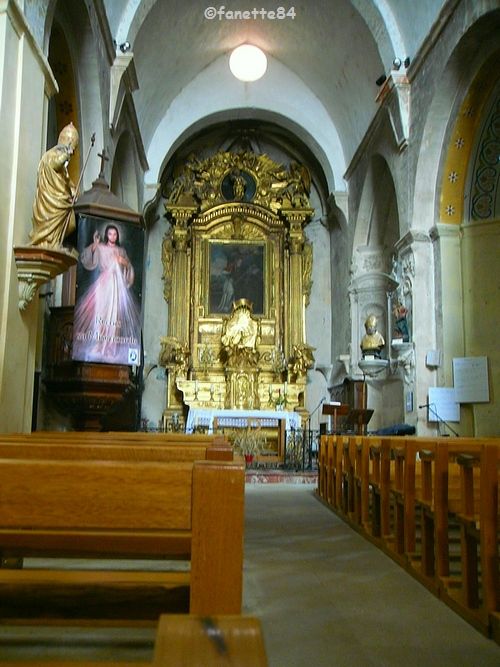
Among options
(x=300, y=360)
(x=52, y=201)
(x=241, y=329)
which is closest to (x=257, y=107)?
(x=241, y=329)

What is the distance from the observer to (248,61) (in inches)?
477

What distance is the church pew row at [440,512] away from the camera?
2391 mm

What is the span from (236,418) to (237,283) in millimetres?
3619

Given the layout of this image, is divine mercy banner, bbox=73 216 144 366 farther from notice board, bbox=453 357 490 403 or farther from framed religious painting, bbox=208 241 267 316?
framed religious painting, bbox=208 241 267 316

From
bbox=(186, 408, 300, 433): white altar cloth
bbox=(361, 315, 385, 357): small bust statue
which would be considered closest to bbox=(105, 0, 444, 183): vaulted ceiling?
bbox=(361, 315, 385, 357): small bust statue

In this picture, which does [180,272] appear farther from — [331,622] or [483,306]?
[331,622]

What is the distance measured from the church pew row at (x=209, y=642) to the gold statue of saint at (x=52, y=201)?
4.51 metres

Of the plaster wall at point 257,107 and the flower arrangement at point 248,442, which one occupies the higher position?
the plaster wall at point 257,107

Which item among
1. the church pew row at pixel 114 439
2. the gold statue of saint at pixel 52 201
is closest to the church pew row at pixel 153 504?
the church pew row at pixel 114 439

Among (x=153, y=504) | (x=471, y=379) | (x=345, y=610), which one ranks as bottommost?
(x=345, y=610)

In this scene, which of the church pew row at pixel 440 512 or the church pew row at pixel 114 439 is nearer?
the church pew row at pixel 114 439

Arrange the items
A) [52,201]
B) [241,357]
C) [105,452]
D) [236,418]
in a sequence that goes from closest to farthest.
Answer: [105,452] → [52,201] → [236,418] → [241,357]

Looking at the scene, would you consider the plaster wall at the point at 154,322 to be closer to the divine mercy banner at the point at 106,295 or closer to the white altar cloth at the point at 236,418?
the white altar cloth at the point at 236,418

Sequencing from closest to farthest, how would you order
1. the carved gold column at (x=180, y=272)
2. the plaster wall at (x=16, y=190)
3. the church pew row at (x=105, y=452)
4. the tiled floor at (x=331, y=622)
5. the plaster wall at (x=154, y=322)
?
the church pew row at (x=105, y=452) < the tiled floor at (x=331, y=622) < the plaster wall at (x=16, y=190) < the plaster wall at (x=154, y=322) < the carved gold column at (x=180, y=272)
